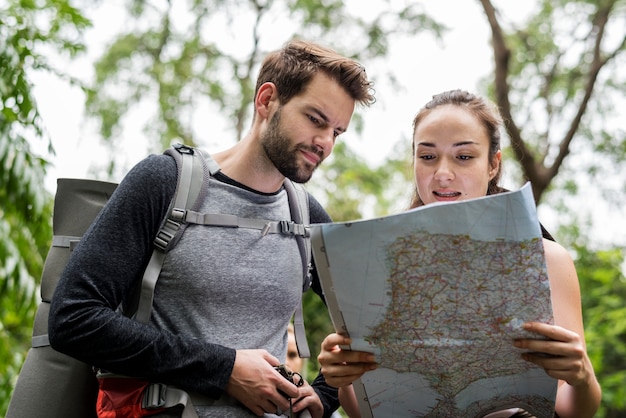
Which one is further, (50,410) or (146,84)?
(146,84)

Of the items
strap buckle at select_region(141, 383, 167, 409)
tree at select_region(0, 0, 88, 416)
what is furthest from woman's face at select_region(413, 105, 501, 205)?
tree at select_region(0, 0, 88, 416)

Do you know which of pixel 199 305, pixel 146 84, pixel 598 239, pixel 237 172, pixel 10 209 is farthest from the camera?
pixel 598 239

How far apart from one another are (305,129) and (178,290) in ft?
1.85

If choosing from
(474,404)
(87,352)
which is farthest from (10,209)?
(474,404)

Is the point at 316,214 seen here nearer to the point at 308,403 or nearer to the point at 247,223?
the point at 247,223

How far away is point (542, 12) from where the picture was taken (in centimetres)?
1026

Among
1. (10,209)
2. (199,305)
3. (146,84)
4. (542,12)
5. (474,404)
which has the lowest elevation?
(474,404)

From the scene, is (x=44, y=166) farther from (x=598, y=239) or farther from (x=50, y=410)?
(x=598, y=239)

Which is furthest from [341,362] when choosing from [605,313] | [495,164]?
[605,313]

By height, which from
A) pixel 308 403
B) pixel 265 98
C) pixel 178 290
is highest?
pixel 265 98

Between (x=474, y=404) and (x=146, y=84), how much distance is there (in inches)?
423

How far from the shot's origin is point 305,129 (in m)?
1.87

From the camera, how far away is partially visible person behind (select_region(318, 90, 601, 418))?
1.42 metres

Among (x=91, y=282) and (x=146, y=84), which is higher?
(x=146, y=84)
